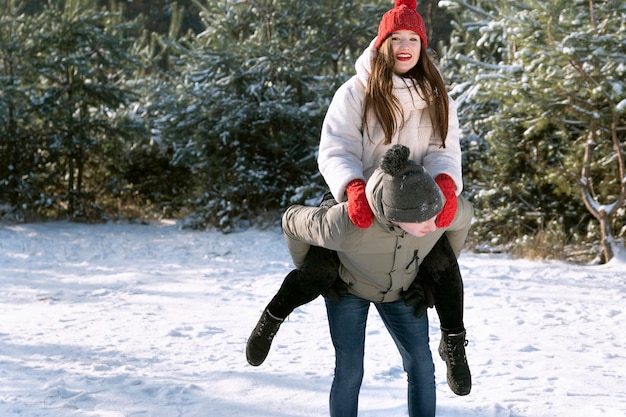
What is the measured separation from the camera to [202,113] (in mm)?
10680

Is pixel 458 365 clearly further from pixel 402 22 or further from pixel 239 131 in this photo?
pixel 239 131

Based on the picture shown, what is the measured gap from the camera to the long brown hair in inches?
91.3

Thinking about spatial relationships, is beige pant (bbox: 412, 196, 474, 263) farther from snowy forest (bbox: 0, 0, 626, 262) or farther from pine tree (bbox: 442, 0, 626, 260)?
snowy forest (bbox: 0, 0, 626, 262)

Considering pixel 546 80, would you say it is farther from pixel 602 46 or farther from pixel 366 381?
A: pixel 366 381

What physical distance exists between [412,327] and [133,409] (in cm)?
170

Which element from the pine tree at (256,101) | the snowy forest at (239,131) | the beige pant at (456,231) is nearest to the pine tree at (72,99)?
the snowy forest at (239,131)

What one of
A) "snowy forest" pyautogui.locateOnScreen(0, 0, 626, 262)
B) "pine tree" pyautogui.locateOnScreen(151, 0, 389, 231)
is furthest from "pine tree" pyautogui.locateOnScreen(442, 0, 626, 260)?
"pine tree" pyautogui.locateOnScreen(151, 0, 389, 231)

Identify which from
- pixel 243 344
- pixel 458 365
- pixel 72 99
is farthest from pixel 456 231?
pixel 72 99

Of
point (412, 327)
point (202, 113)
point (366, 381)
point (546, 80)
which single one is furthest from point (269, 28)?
point (412, 327)

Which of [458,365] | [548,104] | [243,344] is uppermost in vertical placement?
[548,104]

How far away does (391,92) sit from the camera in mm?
2324

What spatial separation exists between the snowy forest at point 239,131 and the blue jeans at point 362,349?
5.53 m

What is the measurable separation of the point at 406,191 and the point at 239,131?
364 inches

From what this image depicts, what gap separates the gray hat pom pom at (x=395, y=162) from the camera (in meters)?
2.04
